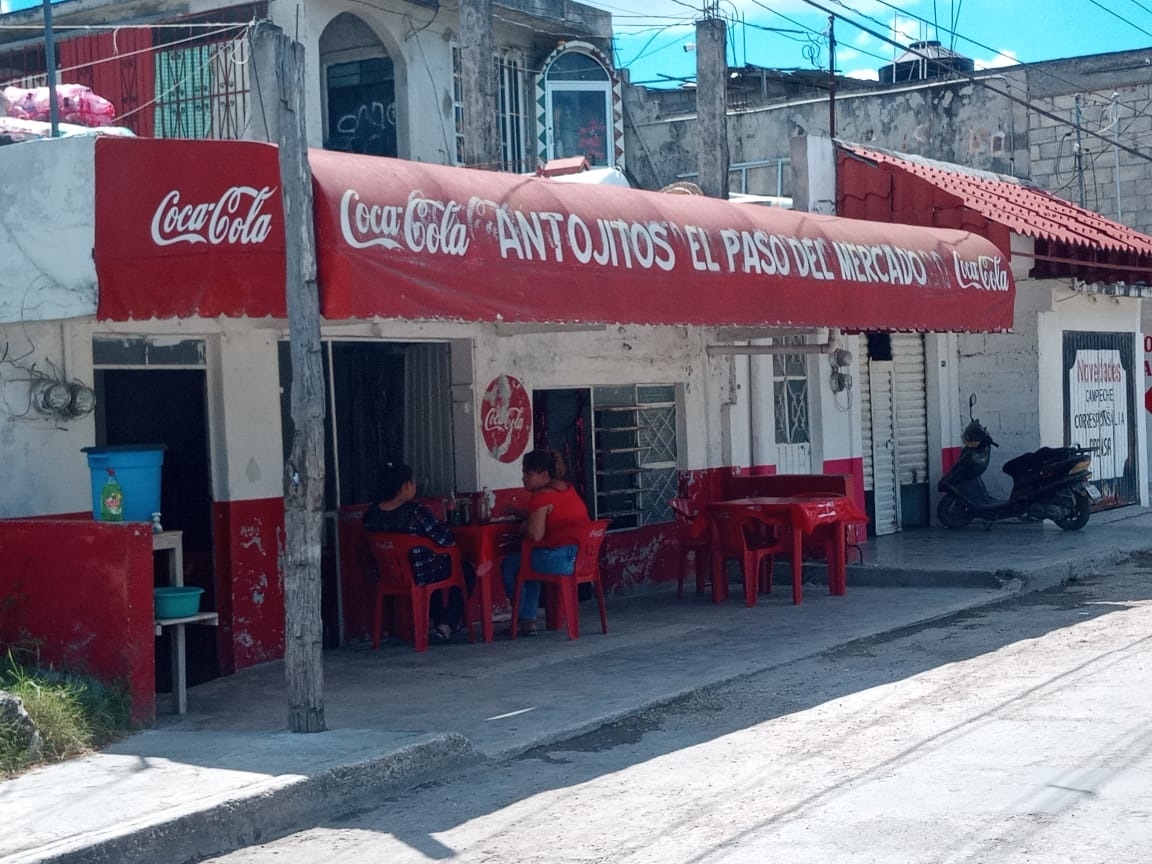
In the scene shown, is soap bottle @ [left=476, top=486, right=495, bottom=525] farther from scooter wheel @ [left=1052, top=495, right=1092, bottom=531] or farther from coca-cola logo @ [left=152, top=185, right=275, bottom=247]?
scooter wheel @ [left=1052, top=495, right=1092, bottom=531]

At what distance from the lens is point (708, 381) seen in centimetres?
1523

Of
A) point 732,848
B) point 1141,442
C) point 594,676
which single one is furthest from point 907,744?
point 1141,442

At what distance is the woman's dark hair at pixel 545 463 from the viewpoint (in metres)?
11.2

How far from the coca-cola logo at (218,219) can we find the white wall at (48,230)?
43cm

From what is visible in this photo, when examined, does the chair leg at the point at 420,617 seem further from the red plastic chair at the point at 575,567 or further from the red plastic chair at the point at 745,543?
the red plastic chair at the point at 745,543

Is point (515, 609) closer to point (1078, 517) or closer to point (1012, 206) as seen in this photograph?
point (1078, 517)

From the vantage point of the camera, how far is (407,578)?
35.5 ft

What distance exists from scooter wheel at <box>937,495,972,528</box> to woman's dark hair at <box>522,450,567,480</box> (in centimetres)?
845

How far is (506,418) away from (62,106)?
430 cm

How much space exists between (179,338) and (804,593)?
6.59m

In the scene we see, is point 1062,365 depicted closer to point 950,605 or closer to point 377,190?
point 950,605

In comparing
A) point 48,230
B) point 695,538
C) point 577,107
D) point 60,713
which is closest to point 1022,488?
point 695,538

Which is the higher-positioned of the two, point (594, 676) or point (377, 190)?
point (377, 190)

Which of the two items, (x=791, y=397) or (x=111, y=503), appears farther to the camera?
(x=791, y=397)
